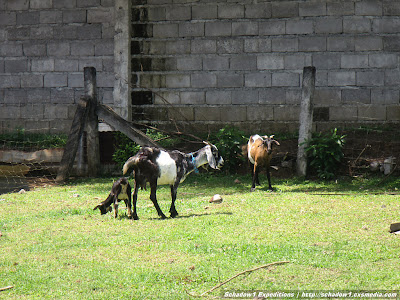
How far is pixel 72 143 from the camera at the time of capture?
36.8 feet

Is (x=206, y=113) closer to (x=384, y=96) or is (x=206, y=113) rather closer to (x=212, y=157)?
(x=384, y=96)

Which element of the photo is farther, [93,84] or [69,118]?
[69,118]

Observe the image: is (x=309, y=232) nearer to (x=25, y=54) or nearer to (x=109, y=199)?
(x=109, y=199)

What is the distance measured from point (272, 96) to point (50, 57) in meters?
5.68

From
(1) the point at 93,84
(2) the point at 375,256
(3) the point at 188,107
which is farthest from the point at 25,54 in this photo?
(2) the point at 375,256

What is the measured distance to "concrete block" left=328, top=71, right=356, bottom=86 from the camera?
12.8 m

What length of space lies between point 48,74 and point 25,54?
2.61 feet

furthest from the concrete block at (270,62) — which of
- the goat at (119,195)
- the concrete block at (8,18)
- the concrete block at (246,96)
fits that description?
the goat at (119,195)

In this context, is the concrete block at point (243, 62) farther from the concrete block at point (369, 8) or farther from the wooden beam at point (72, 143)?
the wooden beam at point (72, 143)

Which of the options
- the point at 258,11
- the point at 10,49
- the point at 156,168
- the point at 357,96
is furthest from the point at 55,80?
the point at 357,96

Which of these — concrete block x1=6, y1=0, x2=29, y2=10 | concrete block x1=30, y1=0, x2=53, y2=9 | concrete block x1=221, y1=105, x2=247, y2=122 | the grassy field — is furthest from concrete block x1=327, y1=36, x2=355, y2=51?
concrete block x1=6, y1=0, x2=29, y2=10

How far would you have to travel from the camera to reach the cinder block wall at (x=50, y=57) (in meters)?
13.5

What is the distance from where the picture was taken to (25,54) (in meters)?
13.8

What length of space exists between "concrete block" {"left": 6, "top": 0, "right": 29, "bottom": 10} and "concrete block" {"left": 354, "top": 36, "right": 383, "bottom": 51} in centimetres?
822
